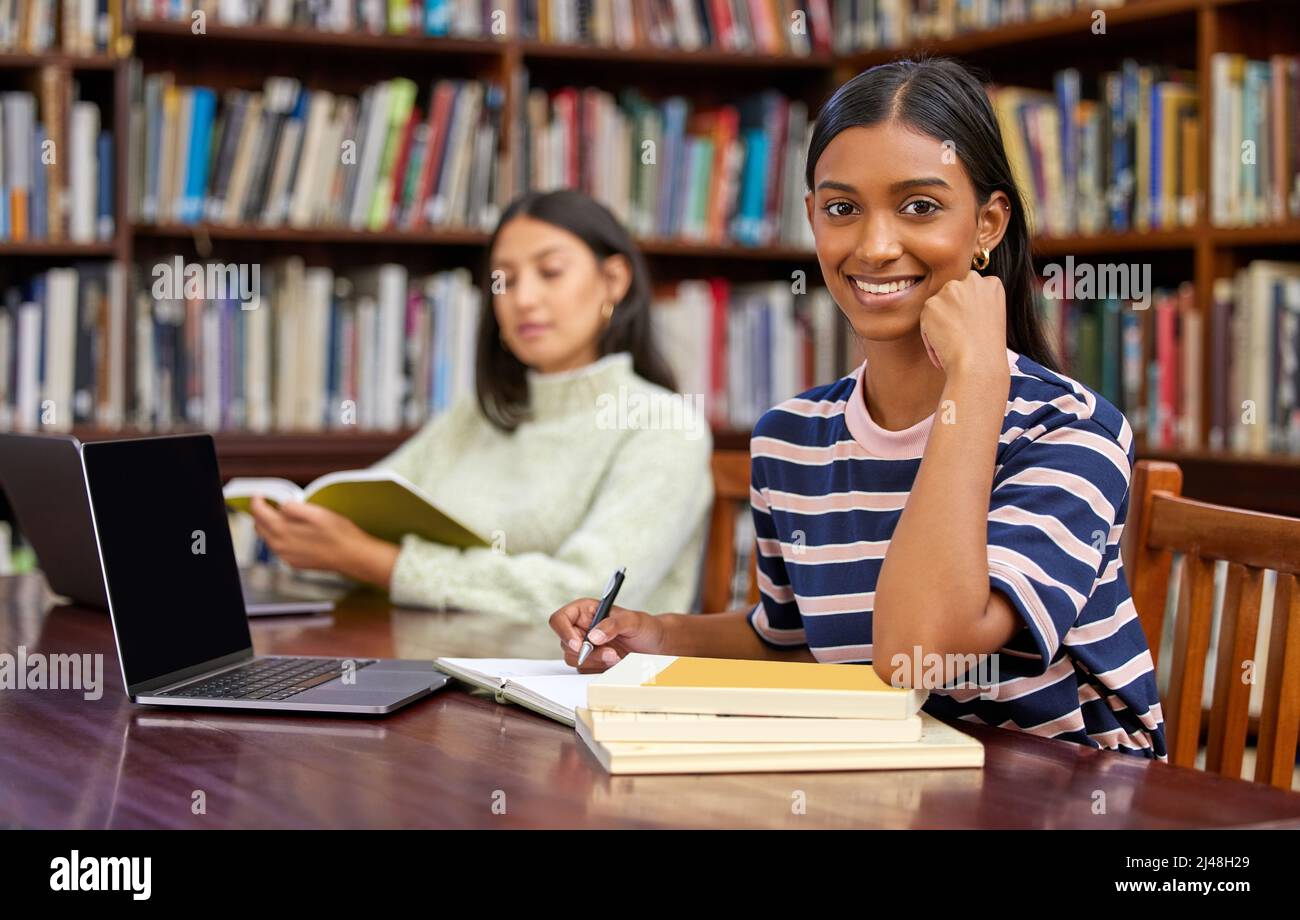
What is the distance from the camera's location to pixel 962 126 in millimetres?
1220

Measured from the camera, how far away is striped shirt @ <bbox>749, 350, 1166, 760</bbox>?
107cm

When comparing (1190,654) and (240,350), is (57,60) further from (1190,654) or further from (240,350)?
(1190,654)

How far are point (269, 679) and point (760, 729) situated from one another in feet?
1.48

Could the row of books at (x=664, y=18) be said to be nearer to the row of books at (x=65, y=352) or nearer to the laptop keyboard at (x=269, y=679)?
the row of books at (x=65, y=352)

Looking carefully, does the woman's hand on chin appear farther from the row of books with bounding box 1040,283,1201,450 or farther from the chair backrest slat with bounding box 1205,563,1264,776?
the row of books with bounding box 1040,283,1201,450

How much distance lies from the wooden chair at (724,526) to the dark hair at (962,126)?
608mm

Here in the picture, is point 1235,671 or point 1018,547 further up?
point 1018,547

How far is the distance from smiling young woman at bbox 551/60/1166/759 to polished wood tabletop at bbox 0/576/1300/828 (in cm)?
10

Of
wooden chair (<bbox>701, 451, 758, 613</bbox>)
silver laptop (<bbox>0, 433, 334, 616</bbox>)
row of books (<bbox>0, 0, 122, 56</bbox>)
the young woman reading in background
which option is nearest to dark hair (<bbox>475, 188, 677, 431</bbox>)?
the young woman reading in background

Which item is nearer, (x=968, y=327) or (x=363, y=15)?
(x=968, y=327)

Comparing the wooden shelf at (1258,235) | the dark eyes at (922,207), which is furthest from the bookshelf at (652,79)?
the dark eyes at (922,207)

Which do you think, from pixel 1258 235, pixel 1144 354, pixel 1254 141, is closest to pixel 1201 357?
pixel 1144 354
